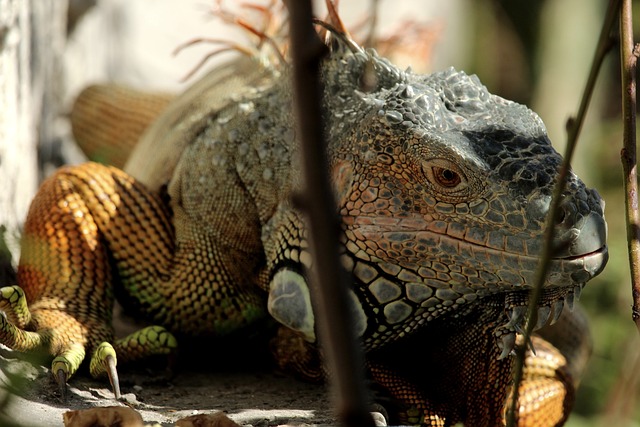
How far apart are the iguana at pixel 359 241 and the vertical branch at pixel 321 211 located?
138 centimetres

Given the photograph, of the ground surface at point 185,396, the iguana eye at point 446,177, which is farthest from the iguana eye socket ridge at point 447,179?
the ground surface at point 185,396

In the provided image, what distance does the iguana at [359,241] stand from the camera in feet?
9.20

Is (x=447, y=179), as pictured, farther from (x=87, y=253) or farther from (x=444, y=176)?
(x=87, y=253)

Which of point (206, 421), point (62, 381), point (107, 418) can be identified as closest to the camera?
point (107, 418)

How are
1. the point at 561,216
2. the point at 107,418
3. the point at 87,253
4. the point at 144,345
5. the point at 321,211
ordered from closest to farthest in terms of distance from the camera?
the point at 321,211, the point at 107,418, the point at 561,216, the point at 144,345, the point at 87,253

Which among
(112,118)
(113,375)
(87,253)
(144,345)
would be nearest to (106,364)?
(113,375)

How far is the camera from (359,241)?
9.75 ft

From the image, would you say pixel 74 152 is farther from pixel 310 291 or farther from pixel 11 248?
pixel 310 291

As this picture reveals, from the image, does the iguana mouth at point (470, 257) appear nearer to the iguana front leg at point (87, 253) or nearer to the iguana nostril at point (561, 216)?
the iguana nostril at point (561, 216)

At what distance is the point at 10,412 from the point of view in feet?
7.45

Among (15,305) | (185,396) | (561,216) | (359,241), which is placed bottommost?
(185,396)

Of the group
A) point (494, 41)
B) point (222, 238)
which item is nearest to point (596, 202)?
point (222, 238)

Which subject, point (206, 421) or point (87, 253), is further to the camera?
point (87, 253)

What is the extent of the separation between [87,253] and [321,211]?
98.5 inches
